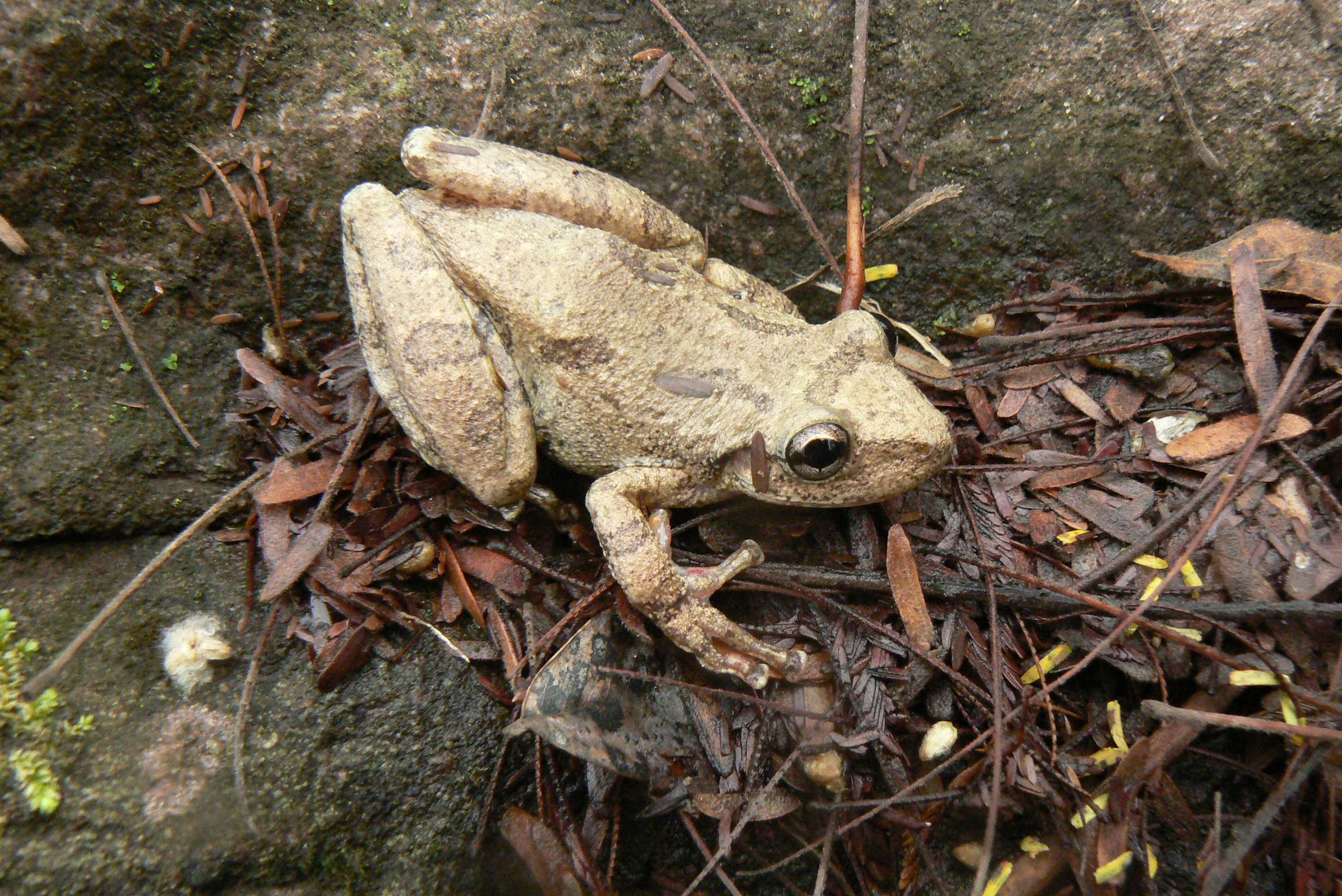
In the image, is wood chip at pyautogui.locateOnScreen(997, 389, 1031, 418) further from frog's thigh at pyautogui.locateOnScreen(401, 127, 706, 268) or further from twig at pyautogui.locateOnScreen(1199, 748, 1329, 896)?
frog's thigh at pyautogui.locateOnScreen(401, 127, 706, 268)

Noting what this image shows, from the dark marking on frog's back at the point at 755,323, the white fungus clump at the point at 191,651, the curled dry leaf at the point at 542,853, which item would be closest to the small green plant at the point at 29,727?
the white fungus clump at the point at 191,651

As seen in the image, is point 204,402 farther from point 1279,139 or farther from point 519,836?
point 1279,139

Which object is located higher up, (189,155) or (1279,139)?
(189,155)

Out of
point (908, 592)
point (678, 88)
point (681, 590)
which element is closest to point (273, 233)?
point (678, 88)

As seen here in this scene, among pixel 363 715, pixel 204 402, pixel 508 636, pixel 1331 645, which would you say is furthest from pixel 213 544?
pixel 1331 645

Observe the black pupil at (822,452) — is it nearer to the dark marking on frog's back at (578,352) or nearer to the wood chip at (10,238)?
the dark marking on frog's back at (578,352)
